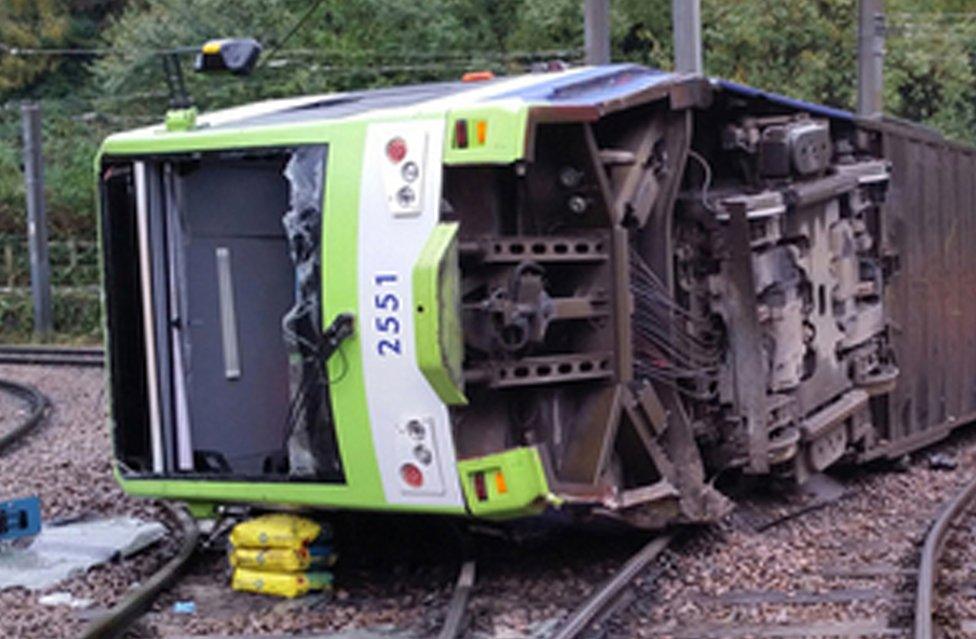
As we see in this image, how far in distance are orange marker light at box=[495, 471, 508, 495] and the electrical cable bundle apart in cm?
122

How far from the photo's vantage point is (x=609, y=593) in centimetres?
705

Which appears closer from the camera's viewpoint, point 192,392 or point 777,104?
point 192,392

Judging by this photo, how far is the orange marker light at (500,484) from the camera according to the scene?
23.0 feet

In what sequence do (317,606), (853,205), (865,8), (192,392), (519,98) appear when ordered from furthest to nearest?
1. (865,8)
2. (853,205)
3. (192,392)
4. (317,606)
5. (519,98)

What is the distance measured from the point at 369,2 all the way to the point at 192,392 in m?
28.3

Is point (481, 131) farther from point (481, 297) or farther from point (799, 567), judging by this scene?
point (799, 567)

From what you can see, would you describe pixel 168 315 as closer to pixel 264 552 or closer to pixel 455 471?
pixel 264 552

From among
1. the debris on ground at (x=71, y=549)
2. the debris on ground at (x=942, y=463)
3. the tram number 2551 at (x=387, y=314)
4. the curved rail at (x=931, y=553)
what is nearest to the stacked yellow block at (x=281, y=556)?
the debris on ground at (x=71, y=549)

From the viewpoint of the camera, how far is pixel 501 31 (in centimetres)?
3631

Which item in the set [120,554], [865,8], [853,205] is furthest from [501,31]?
[120,554]

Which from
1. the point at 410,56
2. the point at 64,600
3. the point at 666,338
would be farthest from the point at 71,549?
the point at 410,56

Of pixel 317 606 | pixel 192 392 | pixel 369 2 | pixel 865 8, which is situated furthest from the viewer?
pixel 369 2

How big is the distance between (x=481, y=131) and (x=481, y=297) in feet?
2.42

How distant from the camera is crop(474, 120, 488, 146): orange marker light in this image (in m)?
6.72
